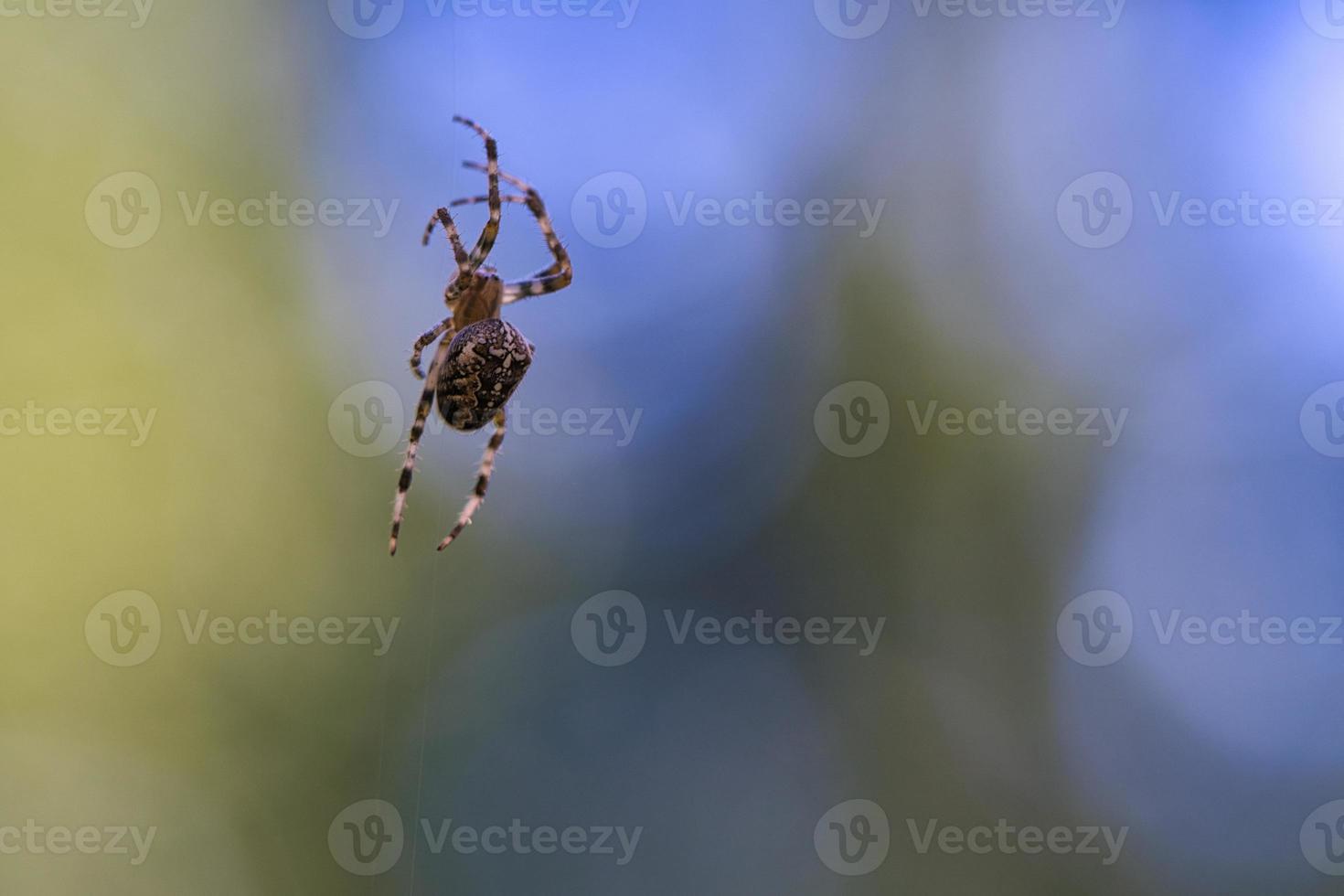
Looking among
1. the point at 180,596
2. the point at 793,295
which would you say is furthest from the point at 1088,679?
the point at 180,596

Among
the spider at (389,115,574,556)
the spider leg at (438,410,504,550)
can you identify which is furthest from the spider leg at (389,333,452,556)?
the spider leg at (438,410,504,550)

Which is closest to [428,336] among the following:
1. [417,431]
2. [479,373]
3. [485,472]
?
[417,431]

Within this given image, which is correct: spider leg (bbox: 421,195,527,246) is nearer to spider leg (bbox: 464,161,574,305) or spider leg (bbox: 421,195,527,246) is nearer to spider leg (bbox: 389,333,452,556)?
spider leg (bbox: 464,161,574,305)

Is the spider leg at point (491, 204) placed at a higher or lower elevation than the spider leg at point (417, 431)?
higher

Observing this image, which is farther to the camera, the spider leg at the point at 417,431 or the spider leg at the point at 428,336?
the spider leg at the point at 428,336

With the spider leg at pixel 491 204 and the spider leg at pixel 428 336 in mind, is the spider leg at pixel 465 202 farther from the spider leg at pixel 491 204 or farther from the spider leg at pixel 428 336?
the spider leg at pixel 428 336

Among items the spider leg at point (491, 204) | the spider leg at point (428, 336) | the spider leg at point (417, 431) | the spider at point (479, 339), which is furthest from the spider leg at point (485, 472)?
the spider leg at point (491, 204)

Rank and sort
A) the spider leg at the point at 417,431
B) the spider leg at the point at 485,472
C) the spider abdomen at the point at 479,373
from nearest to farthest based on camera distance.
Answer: the spider abdomen at the point at 479,373 < the spider leg at the point at 417,431 < the spider leg at the point at 485,472

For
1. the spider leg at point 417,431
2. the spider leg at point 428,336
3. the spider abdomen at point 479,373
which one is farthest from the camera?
the spider leg at point 428,336
